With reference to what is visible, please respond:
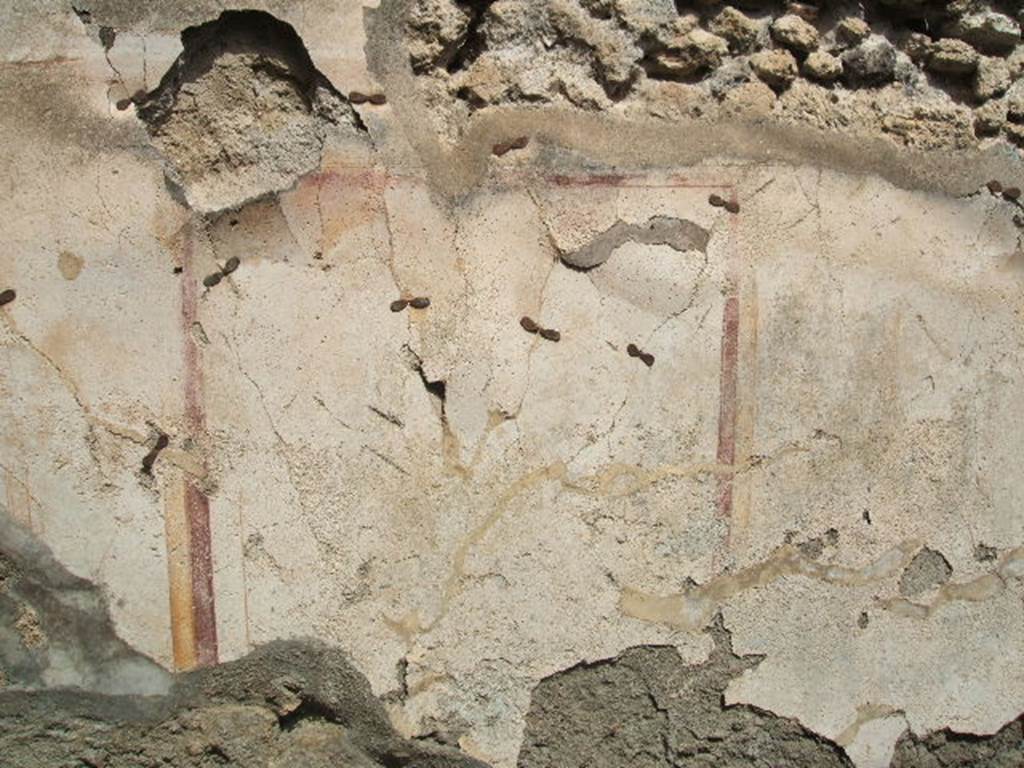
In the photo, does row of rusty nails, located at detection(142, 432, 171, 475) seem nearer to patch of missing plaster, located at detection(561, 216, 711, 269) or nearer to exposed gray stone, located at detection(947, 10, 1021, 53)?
patch of missing plaster, located at detection(561, 216, 711, 269)

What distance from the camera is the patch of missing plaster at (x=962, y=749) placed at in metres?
3.04

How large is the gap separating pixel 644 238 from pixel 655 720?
1266 millimetres

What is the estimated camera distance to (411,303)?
102 inches

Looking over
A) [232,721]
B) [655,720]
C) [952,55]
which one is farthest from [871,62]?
[232,721]

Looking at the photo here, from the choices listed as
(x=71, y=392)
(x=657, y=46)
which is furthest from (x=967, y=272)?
(x=71, y=392)

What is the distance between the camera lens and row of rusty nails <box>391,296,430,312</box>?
2572mm

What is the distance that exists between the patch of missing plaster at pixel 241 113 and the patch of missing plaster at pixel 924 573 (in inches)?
73.2

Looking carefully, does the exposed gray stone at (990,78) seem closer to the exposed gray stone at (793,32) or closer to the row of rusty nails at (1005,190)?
the row of rusty nails at (1005,190)

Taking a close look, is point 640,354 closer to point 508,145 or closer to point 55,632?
point 508,145

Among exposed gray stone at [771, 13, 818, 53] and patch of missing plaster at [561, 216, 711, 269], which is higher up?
exposed gray stone at [771, 13, 818, 53]

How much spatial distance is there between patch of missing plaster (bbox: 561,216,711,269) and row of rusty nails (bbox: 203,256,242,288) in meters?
0.77

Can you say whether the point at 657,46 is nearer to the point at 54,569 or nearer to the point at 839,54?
the point at 839,54

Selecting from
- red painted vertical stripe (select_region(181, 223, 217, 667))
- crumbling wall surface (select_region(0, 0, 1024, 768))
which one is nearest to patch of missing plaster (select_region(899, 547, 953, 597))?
crumbling wall surface (select_region(0, 0, 1024, 768))

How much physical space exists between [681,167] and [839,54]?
1.70 feet
